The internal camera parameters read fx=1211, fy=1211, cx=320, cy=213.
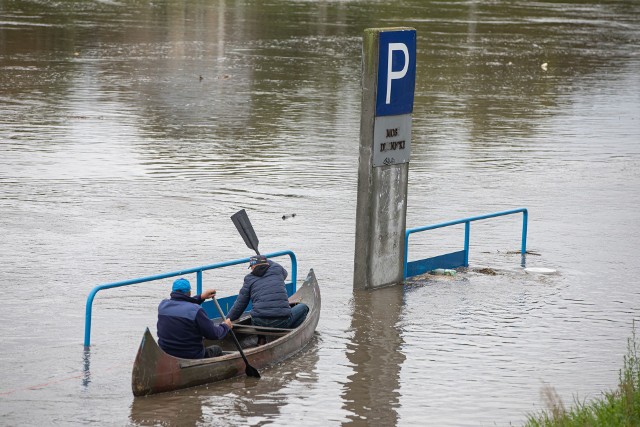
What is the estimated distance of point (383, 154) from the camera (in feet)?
53.6

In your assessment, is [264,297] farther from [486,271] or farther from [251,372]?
[486,271]

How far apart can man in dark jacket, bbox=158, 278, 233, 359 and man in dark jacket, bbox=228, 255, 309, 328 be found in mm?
1152

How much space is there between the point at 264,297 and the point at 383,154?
150 inches

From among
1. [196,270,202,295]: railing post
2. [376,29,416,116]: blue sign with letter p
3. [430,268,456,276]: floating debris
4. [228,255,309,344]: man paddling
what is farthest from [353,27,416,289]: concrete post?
[228,255,309,344]: man paddling

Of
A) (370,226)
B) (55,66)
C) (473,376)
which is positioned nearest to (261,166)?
(370,226)

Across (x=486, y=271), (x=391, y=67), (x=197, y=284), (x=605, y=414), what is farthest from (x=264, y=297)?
(x=486, y=271)

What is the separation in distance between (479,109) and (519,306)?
18.3 metres

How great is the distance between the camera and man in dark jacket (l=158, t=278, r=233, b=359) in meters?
12.0

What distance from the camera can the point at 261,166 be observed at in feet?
82.2

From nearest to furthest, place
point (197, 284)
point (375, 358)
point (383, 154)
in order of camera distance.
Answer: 1. point (375, 358)
2. point (197, 284)
3. point (383, 154)

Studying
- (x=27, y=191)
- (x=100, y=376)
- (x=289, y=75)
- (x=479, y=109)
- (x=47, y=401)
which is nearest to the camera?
(x=47, y=401)

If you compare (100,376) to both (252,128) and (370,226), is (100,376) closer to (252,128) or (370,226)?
(370,226)

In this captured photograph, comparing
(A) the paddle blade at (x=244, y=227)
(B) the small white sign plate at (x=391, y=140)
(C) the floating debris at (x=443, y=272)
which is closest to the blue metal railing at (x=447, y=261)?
(C) the floating debris at (x=443, y=272)

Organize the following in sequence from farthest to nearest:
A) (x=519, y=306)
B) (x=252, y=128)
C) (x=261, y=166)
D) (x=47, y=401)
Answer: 1. (x=252, y=128)
2. (x=261, y=166)
3. (x=519, y=306)
4. (x=47, y=401)
